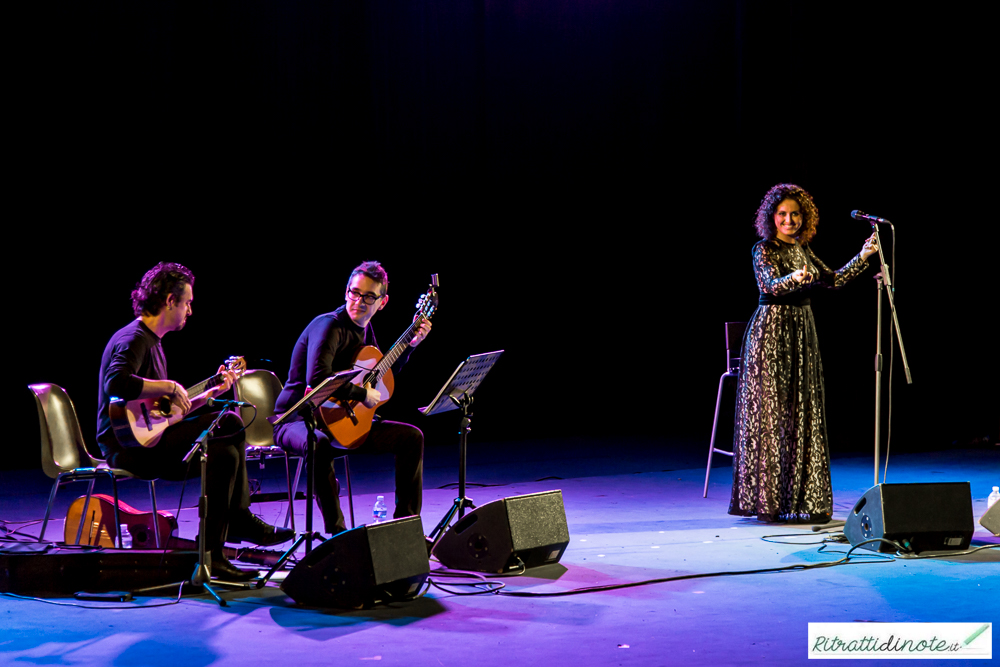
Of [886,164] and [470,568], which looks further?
[886,164]

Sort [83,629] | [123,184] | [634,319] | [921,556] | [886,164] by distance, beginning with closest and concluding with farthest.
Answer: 1. [83,629]
2. [921,556]
3. [123,184]
4. [886,164]
5. [634,319]

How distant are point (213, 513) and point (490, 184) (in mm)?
4793

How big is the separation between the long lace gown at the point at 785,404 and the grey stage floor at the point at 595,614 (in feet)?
0.57

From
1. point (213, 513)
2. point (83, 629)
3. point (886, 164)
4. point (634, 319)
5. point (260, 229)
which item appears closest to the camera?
point (83, 629)

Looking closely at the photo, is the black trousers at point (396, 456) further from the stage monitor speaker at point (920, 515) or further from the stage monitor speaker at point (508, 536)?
the stage monitor speaker at point (920, 515)

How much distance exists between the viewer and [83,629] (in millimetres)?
3328

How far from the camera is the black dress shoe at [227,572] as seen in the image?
3.92 meters

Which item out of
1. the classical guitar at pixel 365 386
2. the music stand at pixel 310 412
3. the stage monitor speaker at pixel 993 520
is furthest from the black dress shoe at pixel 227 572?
the stage monitor speaker at pixel 993 520

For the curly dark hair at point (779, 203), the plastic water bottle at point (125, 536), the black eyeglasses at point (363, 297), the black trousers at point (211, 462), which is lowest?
the plastic water bottle at point (125, 536)

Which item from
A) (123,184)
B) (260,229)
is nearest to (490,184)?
(260,229)

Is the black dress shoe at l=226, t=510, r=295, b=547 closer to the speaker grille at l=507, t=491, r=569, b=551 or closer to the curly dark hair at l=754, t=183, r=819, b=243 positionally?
the speaker grille at l=507, t=491, r=569, b=551

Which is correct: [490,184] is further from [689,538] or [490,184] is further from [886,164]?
[689,538]

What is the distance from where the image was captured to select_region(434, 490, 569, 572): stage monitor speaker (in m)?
4.09

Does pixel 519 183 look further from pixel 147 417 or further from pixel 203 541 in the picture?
pixel 203 541
